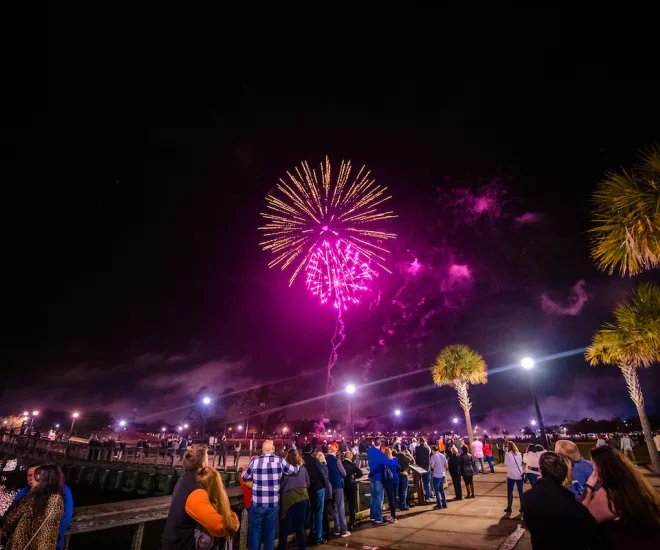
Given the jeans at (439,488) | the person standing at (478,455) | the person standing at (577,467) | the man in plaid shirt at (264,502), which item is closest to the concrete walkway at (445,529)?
the jeans at (439,488)

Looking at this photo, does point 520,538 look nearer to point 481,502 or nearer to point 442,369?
point 481,502

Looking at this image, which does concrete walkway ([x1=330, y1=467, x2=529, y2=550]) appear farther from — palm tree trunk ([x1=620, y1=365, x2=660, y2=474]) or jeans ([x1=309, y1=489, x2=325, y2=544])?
palm tree trunk ([x1=620, y1=365, x2=660, y2=474])

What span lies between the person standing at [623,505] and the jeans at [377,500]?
659cm

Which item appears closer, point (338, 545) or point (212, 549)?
point (212, 549)

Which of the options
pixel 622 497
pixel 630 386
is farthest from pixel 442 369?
pixel 622 497

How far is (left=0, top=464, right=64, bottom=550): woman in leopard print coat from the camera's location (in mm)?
3180

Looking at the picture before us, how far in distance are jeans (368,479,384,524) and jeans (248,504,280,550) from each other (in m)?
4.06

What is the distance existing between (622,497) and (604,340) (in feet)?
60.7

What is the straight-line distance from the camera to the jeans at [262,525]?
568 centimetres

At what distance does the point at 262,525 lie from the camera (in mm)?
5766

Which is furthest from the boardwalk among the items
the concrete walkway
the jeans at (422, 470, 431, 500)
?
the jeans at (422, 470, 431, 500)

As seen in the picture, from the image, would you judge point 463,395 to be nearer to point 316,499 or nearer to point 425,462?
point 425,462

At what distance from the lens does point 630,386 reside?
1834 cm

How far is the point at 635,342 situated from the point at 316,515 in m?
16.1
